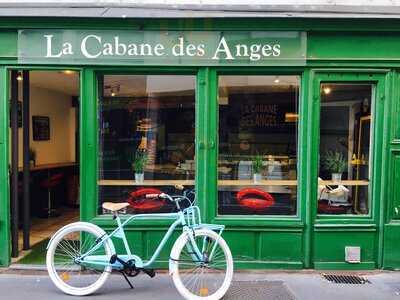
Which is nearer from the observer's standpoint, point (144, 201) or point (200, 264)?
point (200, 264)

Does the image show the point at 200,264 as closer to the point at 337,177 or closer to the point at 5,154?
the point at 337,177

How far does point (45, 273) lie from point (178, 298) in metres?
1.89

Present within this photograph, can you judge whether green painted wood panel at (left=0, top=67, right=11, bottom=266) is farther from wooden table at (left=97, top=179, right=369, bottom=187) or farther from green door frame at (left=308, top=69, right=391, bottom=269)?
green door frame at (left=308, top=69, right=391, bottom=269)

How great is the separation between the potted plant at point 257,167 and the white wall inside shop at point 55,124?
5836 millimetres

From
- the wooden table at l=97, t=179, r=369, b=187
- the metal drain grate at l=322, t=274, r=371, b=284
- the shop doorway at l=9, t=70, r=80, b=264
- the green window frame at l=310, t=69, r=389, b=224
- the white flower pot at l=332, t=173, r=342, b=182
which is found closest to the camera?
the metal drain grate at l=322, t=274, r=371, b=284

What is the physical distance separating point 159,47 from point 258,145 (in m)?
1.86

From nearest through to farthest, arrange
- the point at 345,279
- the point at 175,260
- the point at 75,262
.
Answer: the point at 175,260
the point at 75,262
the point at 345,279

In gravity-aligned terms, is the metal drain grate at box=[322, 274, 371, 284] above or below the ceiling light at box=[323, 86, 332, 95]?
below

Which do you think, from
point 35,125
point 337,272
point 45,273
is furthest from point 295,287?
point 35,125

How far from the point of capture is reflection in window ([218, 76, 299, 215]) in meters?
6.06

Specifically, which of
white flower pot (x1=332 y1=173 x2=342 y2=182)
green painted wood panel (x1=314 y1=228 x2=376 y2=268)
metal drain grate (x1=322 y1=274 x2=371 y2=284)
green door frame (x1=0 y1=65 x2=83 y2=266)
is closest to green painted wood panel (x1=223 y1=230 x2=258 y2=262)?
green painted wood panel (x1=314 y1=228 x2=376 y2=268)

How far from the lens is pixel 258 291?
16.9 feet

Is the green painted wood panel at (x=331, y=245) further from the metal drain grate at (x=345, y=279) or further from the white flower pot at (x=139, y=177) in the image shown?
the white flower pot at (x=139, y=177)

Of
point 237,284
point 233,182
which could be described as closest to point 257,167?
point 233,182
